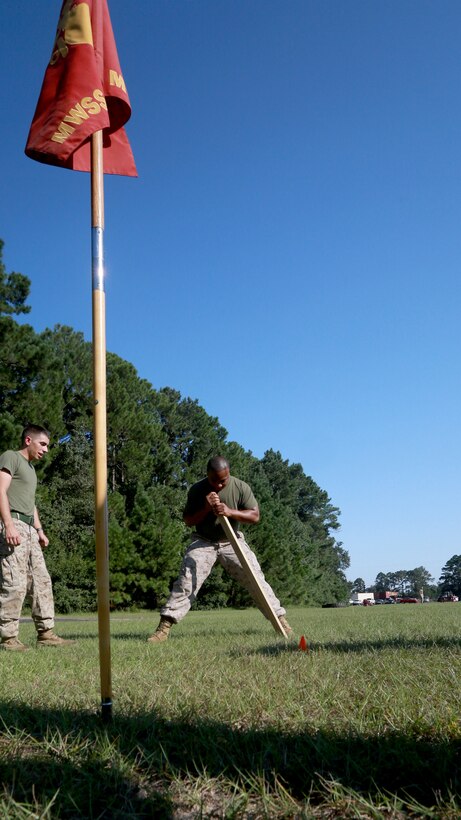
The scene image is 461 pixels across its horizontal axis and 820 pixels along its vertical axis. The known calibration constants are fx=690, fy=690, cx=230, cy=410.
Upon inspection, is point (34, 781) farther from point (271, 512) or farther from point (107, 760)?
point (271, 512)

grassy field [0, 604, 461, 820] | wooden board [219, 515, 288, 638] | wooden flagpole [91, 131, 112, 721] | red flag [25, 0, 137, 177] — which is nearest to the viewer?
grassy field [0, 604, 461, 820]

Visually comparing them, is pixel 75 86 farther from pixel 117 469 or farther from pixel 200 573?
pixel 117 469

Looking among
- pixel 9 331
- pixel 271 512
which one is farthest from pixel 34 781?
pixel 271 512

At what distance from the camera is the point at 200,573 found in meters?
8.13

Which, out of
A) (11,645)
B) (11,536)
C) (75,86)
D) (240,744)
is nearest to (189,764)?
(240,744)

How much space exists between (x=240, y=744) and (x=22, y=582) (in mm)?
5405

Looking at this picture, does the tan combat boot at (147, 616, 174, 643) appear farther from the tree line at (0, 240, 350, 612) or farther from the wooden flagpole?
the tree line at (0, 240, 350, 612)

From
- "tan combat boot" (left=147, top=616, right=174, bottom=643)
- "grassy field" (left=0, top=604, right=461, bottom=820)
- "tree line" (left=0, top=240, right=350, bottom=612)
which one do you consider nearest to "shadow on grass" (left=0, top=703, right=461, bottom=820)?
"grassy field" (left=0, top=604, right=461, bottom=820)

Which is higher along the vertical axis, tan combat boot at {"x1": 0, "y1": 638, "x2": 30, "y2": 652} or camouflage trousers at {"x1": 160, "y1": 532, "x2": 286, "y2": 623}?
camouflage trousers at {"x1": 160, "y1": 532, "x2": 286, "y2": 623}

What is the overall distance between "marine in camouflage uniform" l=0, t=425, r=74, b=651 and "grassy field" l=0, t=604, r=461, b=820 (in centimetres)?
303

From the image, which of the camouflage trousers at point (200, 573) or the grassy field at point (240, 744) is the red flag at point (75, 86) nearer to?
the grassy field at point (240, 744)

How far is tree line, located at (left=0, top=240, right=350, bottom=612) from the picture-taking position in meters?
30.6

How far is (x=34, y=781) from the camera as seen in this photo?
8.13 feet

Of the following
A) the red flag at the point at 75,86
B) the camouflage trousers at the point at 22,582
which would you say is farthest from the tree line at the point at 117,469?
the red flag at the point at 75,86
